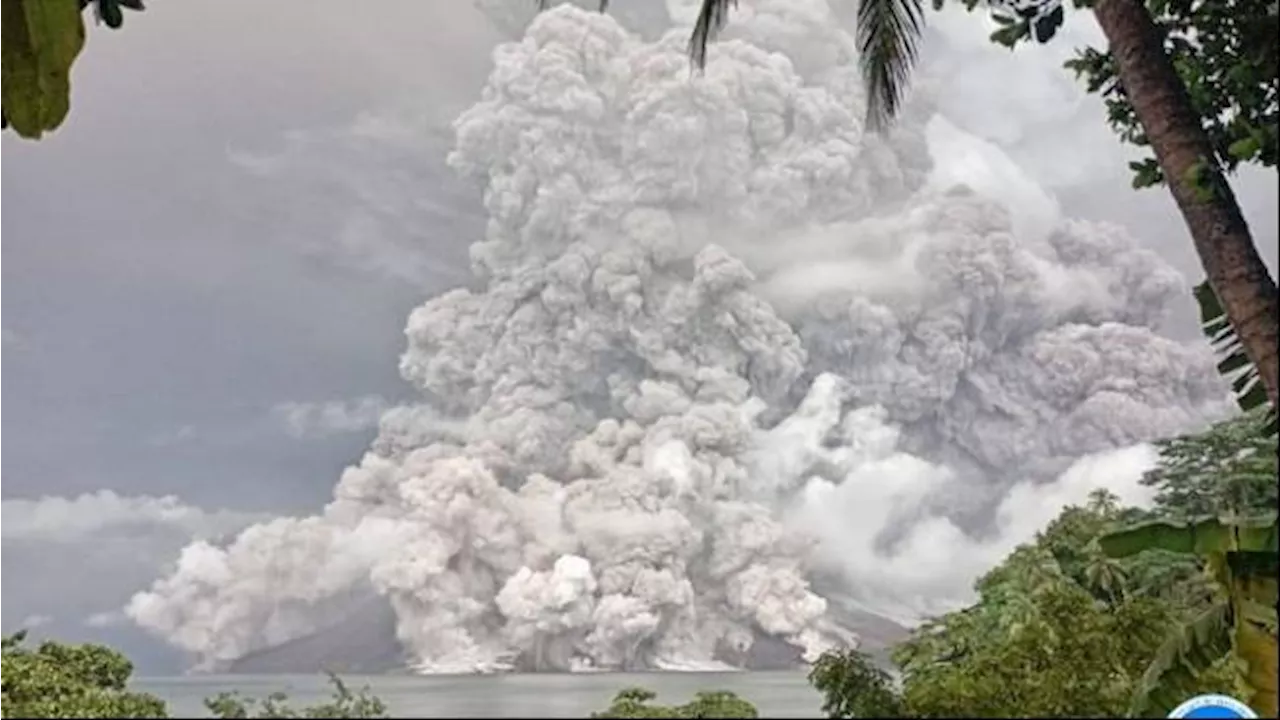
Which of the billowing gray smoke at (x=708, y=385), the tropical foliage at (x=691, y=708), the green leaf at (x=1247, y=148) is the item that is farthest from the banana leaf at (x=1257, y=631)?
A: the billowing gray smoke at (x=708, y=385)

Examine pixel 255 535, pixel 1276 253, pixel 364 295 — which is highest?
pixel 364 295

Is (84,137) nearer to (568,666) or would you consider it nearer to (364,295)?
(364,295)

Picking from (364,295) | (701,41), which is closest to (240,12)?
(364,295)

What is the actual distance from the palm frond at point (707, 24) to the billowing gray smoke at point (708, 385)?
1349 centimetres

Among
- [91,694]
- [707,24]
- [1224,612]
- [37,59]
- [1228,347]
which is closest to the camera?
[91,694]

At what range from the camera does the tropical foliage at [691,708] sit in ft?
10.8

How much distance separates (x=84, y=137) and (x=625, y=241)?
8.99m

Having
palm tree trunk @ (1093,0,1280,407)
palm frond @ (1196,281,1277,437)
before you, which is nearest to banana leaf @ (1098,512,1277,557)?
palm tree trunk @ (1093,0,1280,407)

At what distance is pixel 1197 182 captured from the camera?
3801mm

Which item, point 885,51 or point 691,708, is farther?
point 885,51

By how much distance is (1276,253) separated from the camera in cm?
341

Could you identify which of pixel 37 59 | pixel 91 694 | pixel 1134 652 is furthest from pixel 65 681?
pixel 1134 652

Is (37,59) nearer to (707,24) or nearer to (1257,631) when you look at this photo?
(707,24)

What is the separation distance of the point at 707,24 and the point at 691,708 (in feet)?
9.10
